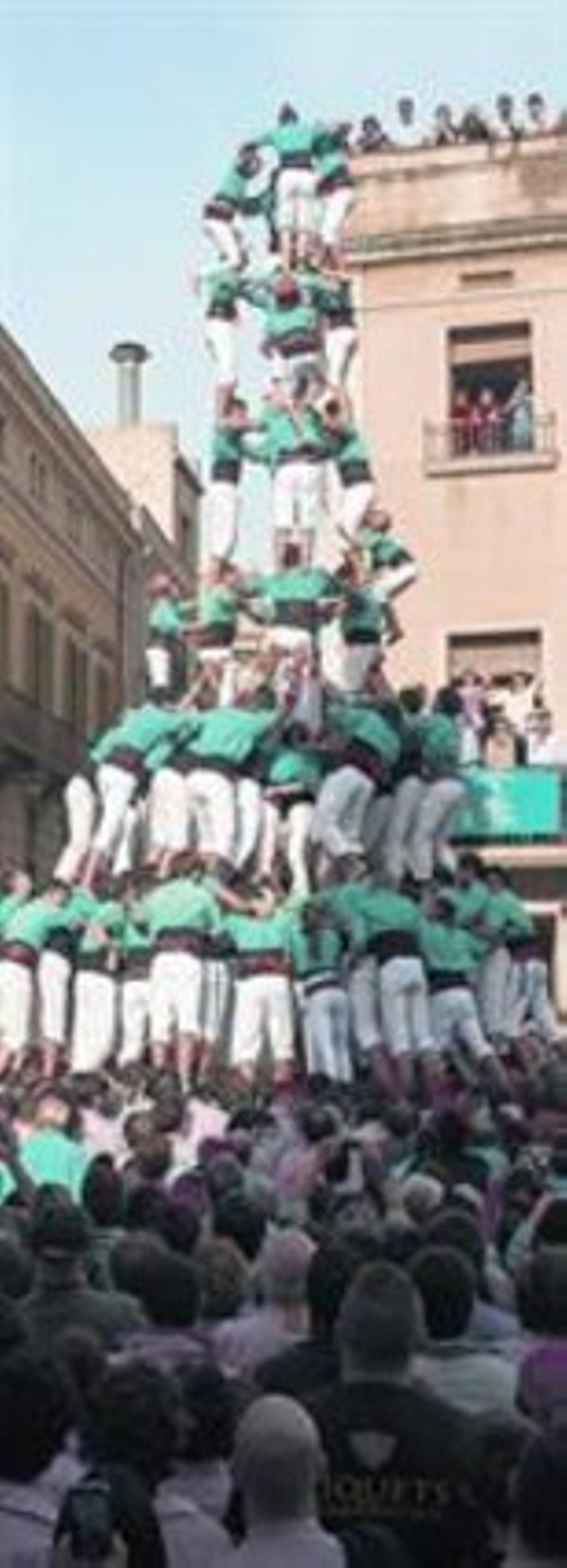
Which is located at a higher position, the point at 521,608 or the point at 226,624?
the point at 521,608

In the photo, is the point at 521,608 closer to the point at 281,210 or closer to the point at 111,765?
the point at 281,210

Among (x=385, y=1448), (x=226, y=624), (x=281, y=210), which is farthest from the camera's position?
(x=281, y=210)

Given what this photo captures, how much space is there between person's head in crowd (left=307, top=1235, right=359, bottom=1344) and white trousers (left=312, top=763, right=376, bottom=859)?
1035cm

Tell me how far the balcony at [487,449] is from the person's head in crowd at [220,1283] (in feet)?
75.3

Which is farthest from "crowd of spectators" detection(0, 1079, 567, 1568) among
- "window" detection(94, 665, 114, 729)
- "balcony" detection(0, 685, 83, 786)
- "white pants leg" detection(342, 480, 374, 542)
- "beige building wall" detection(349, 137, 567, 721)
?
"window" detection(94, 665, 114, 729)

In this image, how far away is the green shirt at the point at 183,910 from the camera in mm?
14531

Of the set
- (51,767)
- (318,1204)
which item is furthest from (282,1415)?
(51,767)

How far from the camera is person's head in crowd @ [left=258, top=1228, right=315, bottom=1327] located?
582 cm

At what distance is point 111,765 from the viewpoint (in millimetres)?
16016

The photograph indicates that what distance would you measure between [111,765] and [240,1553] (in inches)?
482

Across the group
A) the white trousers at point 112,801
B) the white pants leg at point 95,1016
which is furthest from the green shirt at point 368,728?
the white pants leg at point 95,1016

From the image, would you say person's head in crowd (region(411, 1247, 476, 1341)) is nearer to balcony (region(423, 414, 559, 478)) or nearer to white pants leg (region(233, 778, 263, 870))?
white pants leg (region(233, 778, 263, 870))

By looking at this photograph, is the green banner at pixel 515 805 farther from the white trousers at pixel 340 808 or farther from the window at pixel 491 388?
the white trousers at pixel 340 808

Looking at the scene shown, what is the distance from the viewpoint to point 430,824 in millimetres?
17406
